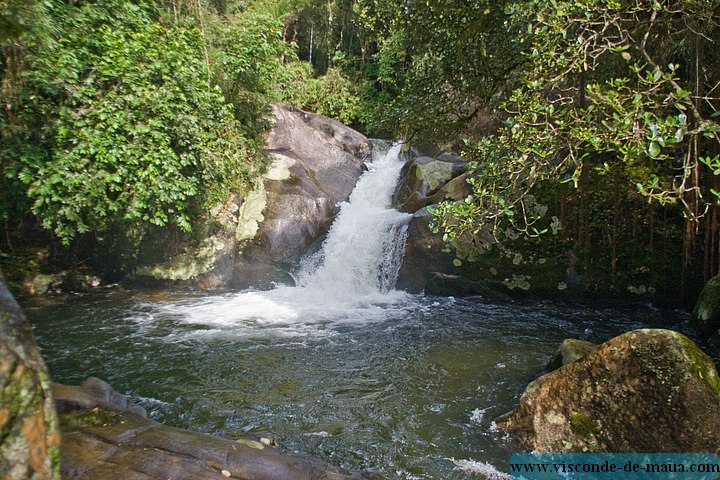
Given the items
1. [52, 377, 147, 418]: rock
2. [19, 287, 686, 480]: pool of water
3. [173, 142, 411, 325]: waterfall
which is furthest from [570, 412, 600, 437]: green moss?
[173, 142, 411, 325]: waterfall

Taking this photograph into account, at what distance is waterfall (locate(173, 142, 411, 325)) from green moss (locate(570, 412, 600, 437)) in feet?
15.9

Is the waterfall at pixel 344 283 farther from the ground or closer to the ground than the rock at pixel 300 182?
closer to the ground

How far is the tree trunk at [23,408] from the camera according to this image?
210cm

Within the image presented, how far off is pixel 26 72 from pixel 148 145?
6.76ft

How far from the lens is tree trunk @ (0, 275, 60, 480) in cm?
210

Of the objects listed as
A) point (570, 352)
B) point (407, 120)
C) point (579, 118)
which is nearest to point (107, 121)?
point (407, 120)

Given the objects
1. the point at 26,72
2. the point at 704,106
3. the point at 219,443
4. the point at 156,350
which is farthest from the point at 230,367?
the point at 704,106

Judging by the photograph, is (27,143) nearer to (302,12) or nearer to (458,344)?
(458,344)

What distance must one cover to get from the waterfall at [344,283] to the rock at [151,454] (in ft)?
16.7

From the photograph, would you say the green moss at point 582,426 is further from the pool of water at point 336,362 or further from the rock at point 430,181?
the rock at point 430,181

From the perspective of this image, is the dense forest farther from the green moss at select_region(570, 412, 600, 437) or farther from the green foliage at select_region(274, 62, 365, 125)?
the green foliage at select_region(274, 62, 365, 125)

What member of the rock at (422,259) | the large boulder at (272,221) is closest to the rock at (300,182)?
the large boulder at (272,221)

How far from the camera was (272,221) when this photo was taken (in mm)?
12305

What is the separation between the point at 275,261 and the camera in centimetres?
1186
